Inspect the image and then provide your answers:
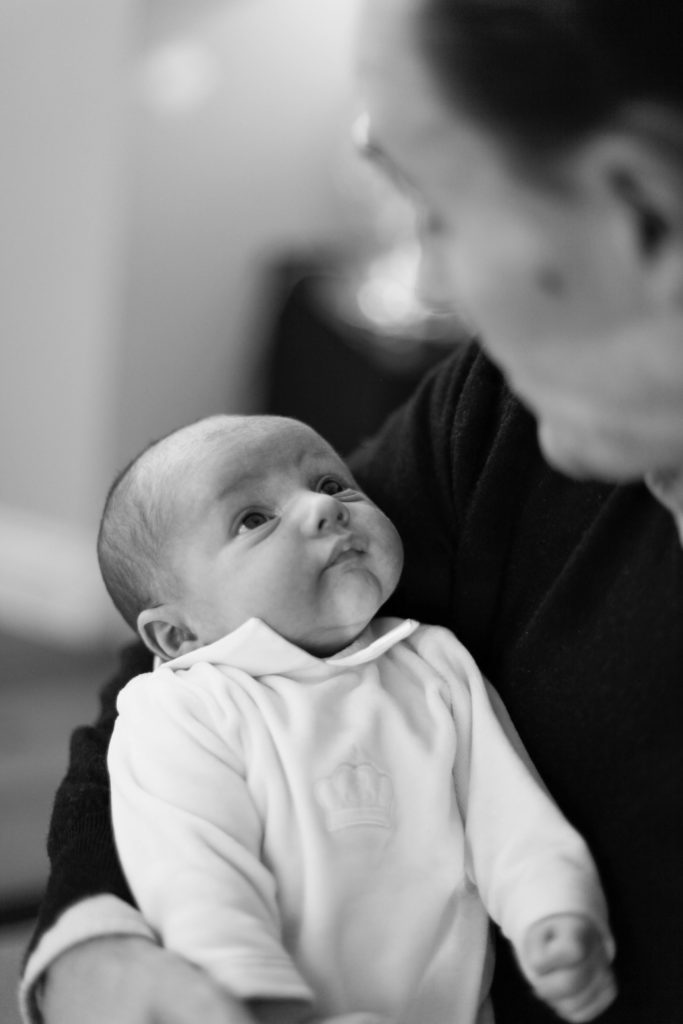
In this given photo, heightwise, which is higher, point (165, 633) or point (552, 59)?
point (552, 59)

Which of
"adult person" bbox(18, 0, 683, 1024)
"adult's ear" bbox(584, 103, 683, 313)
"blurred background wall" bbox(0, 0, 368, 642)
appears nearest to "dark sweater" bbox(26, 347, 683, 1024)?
"adult person" bbox(18, 0, 683, 1024)

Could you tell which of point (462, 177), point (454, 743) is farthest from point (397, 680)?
point (462, 177)

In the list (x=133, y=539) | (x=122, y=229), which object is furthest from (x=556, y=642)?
(x=122, y=229)

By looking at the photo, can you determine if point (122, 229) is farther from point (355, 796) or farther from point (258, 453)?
point (355, 796)

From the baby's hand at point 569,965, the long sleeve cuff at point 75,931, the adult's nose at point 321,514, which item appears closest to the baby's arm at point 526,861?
the baby's hand at point 569,965

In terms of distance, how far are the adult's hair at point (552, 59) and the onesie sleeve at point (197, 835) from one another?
1.46 ft

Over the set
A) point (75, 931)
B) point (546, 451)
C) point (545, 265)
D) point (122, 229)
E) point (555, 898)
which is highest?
point (545, 265)

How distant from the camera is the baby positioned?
81 centimetres

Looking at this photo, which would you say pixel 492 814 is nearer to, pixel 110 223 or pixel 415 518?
pixel 415 518

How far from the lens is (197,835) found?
829mm

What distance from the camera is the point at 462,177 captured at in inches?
26.4

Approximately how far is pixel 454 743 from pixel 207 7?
126 inches

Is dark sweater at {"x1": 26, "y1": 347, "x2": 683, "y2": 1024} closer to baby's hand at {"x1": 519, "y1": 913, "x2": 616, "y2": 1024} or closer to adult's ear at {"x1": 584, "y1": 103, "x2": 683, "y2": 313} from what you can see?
baby's hand at {"x1": 519, "y1": 913, "x2": 616, "y2": 1024}

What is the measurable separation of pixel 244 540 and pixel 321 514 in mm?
60
